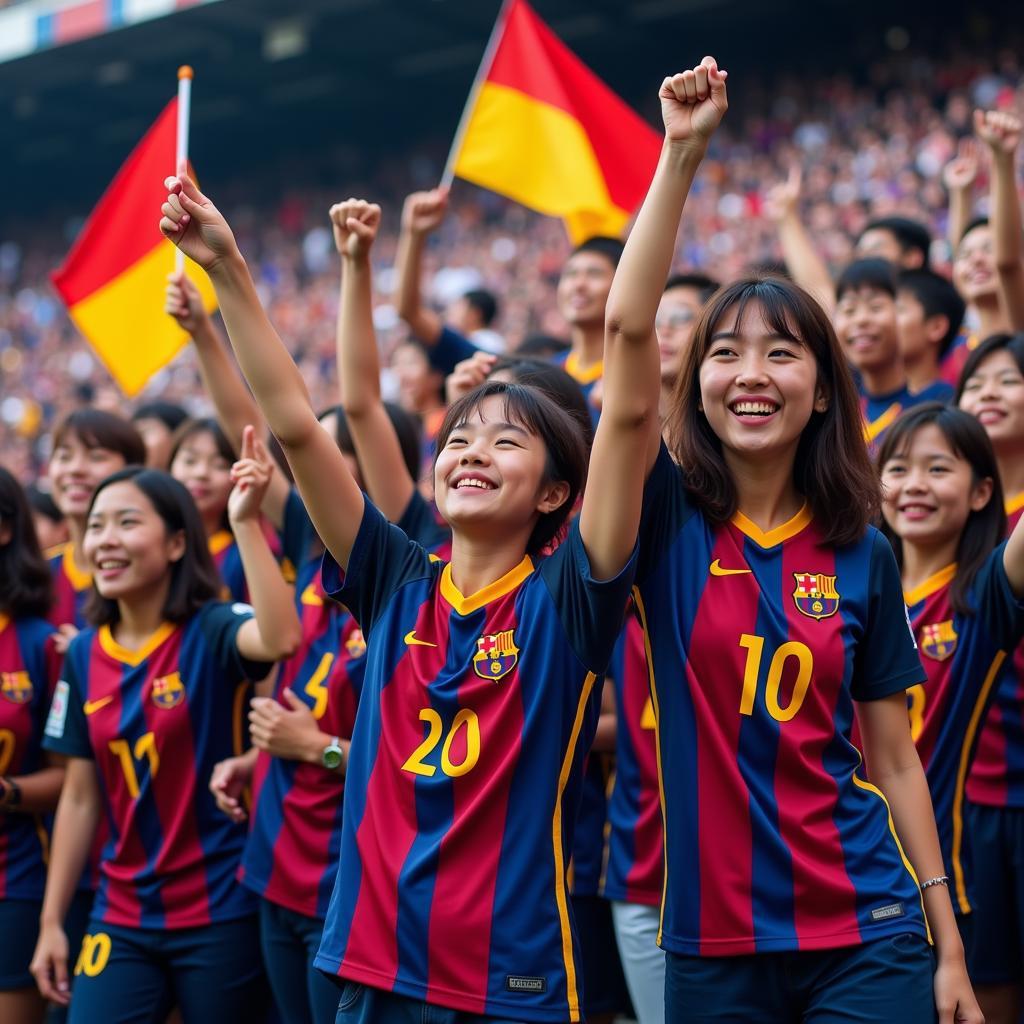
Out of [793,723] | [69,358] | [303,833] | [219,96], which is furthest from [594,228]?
[219,96]

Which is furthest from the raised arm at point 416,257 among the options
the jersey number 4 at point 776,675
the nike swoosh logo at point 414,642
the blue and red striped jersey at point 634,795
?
the jersey number 4 at point 776,675

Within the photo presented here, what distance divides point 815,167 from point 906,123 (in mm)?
1025

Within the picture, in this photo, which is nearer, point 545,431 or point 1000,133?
point 545,431

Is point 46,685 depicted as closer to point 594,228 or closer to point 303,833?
point 303,833

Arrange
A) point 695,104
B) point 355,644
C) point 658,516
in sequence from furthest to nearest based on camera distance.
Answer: point 355,644, point 658,516, point 695,104

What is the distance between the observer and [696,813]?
2.56m

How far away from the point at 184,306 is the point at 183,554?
2.34ft

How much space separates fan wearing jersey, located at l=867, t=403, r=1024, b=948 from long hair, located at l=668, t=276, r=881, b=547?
0.59m

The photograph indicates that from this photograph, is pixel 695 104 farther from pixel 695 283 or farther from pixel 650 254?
pixel 695 283

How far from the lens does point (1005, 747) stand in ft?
12.2

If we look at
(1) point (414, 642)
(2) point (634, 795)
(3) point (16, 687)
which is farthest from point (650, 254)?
(3) point (16, 687)

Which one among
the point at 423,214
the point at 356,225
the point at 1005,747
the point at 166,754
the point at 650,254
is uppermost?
the point at 423,214

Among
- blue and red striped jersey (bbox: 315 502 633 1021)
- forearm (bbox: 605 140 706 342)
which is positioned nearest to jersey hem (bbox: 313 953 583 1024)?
blue and red striped jersey (bbox: 315 502 633 1021)

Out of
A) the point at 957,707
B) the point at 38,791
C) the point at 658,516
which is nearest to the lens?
the point at 658,516
